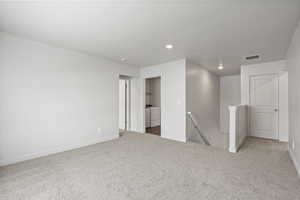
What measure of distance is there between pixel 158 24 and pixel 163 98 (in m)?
2.65

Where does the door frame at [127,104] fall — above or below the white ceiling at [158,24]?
below

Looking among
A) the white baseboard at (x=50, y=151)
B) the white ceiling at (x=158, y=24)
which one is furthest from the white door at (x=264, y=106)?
the white baseboard at (x=50, y=151)

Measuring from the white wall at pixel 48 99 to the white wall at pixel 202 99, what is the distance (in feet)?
8.12

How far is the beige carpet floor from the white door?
4.46 feet

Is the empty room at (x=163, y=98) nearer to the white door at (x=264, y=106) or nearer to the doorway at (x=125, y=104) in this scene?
the white door at (x=264, y=106)

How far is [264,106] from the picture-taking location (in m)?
4.47

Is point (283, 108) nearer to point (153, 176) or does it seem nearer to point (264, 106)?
point (264, 106)

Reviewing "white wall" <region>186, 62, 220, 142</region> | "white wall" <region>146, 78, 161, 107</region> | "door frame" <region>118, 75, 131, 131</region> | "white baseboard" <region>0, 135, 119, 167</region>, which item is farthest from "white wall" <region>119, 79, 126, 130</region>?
"white wall" <region>186, 62, 220, 142</region>

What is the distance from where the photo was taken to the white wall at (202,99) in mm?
4277

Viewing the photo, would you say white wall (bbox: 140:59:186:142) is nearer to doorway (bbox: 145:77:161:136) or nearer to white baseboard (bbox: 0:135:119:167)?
white baseboard (bbox: 0:135:119:167)

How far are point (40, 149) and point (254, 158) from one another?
4553mm

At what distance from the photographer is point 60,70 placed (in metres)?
3.23

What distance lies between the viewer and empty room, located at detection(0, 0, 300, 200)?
1861 mm

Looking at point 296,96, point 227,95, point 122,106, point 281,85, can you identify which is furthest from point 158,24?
point 227,95
